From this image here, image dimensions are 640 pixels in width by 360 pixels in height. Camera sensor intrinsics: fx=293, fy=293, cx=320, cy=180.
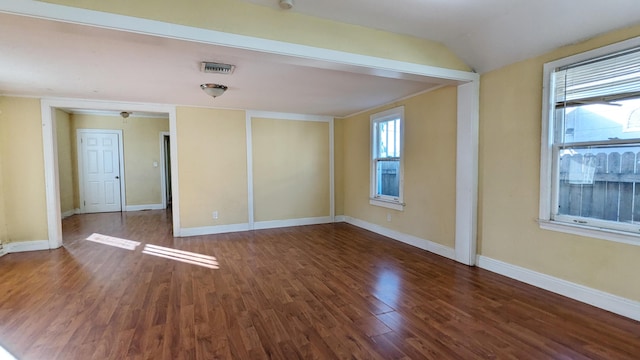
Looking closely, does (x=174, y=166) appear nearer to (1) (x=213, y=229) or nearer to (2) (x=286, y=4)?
(1) (x=213, y=229)

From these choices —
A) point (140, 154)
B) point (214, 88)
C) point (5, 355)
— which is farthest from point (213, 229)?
point (140, 154)

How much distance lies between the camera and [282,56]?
7.96ft

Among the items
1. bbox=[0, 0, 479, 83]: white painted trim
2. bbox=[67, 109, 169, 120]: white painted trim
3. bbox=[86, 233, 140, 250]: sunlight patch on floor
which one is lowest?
bbox=[86, 233, 140, 250]: sunlight patch on floor

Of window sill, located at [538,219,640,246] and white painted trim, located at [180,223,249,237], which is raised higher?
window sill, located at [538,219,640,246]

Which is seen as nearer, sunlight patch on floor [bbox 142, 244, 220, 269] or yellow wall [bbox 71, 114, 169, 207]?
sunlight patch on floor [bbox 142, 244, 220, 269]

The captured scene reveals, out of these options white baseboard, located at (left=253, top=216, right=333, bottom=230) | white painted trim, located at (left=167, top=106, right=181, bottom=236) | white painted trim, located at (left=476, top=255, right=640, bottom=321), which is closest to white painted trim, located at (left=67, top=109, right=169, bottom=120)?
white painted trim, located at (left=167, top=106, right=181, bottom=236)

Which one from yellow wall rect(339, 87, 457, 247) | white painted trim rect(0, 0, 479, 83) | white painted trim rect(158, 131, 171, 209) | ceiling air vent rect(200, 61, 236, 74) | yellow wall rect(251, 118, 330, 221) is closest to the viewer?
white painted trim rect(0, 0, 479, 83)

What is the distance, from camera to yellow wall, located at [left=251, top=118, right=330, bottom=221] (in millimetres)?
5750

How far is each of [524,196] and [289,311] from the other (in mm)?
2621

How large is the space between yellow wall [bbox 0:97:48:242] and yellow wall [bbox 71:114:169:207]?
3395mm

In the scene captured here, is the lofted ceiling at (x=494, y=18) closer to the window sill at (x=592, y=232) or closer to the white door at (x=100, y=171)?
the window sill at (x=592, y=232)

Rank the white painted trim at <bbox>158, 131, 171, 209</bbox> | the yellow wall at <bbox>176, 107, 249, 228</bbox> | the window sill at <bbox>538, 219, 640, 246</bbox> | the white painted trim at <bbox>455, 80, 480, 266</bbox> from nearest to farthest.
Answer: the window sill at <bbox>538, 219, 640, 246</bbox> < the white painted trim at <bbox>455, 80, 480, 266</bbox> < the yellow wall at <bbox>176, 107, 249, 228</bbox> < the white painted trim at <bbox>158, 131, 171, 209</bbox>

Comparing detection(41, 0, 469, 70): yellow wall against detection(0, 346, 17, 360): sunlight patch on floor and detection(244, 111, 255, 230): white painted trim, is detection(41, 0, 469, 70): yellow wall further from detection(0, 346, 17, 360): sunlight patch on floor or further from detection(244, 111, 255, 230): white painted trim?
detection(244, 111, 255, 230): white painted trim

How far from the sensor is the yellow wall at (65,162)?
259 inches
